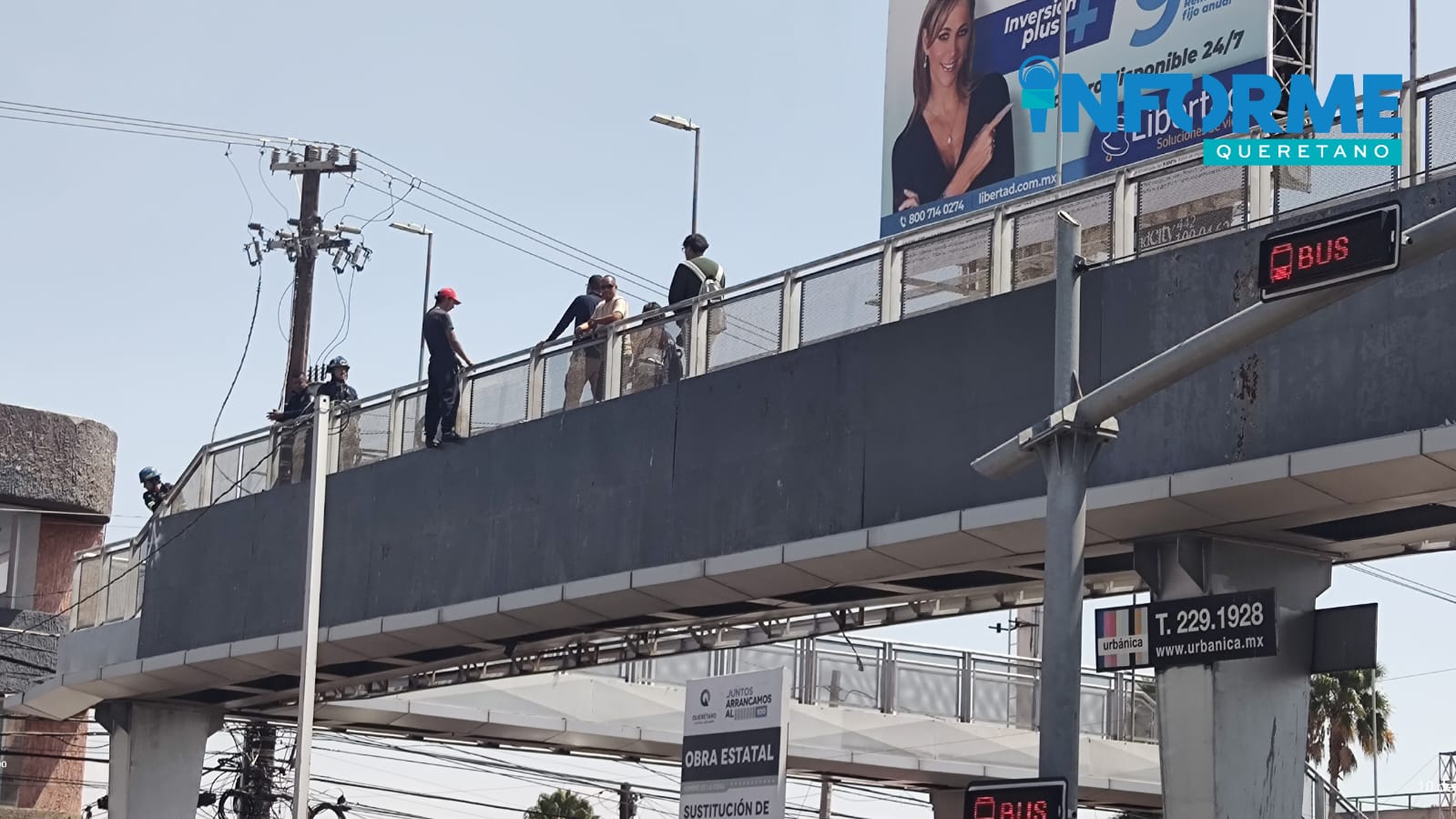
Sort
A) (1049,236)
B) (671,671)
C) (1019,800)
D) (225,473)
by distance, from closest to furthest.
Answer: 1. (1019,800)
2. (1049,236)
3. (225,473)
4. (671,671)

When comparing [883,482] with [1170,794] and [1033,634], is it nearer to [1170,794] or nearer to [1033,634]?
[1170,794]

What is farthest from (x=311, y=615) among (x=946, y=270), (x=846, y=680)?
(x=846, y=680)

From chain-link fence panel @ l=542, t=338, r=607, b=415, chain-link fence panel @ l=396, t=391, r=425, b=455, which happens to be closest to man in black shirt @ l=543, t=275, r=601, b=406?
chain-link fence panel @ l=542, t=338, r=607, b=415

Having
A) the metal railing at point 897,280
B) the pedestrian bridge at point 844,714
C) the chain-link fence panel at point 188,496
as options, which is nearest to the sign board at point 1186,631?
the metal railing at point 897,280

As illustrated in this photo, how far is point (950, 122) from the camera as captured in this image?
3431 cm

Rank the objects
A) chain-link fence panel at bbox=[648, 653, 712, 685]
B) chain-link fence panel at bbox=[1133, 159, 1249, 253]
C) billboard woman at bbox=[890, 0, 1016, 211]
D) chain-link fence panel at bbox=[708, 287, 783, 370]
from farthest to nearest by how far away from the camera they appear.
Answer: chain-link fence panel at bbox=[648, 653, 712, 685] → billboard woman at bbox=[890, 0, 1016, 211] → chain-link fence panel at bbox=[708, 287, 783, 370] → chain-link fence panel at bbox=[1133, 159, 1249, 253]

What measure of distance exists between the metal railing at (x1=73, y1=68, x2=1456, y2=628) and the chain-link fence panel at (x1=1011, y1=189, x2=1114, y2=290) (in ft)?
0.05

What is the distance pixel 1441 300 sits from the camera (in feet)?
58.0

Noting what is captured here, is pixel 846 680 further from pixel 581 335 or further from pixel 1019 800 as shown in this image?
pixel 1019 800

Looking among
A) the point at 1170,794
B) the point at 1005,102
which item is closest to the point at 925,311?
the point at 1170,794

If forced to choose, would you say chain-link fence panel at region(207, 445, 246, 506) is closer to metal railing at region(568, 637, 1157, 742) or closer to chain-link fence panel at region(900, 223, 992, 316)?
metal railing at region(568, 637, 1157, 742)

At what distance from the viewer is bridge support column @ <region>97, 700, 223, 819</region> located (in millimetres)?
35812

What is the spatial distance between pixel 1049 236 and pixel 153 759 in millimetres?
20377

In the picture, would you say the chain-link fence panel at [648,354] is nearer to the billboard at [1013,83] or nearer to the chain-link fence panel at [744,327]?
the chain-link fence panel at [744,327]
